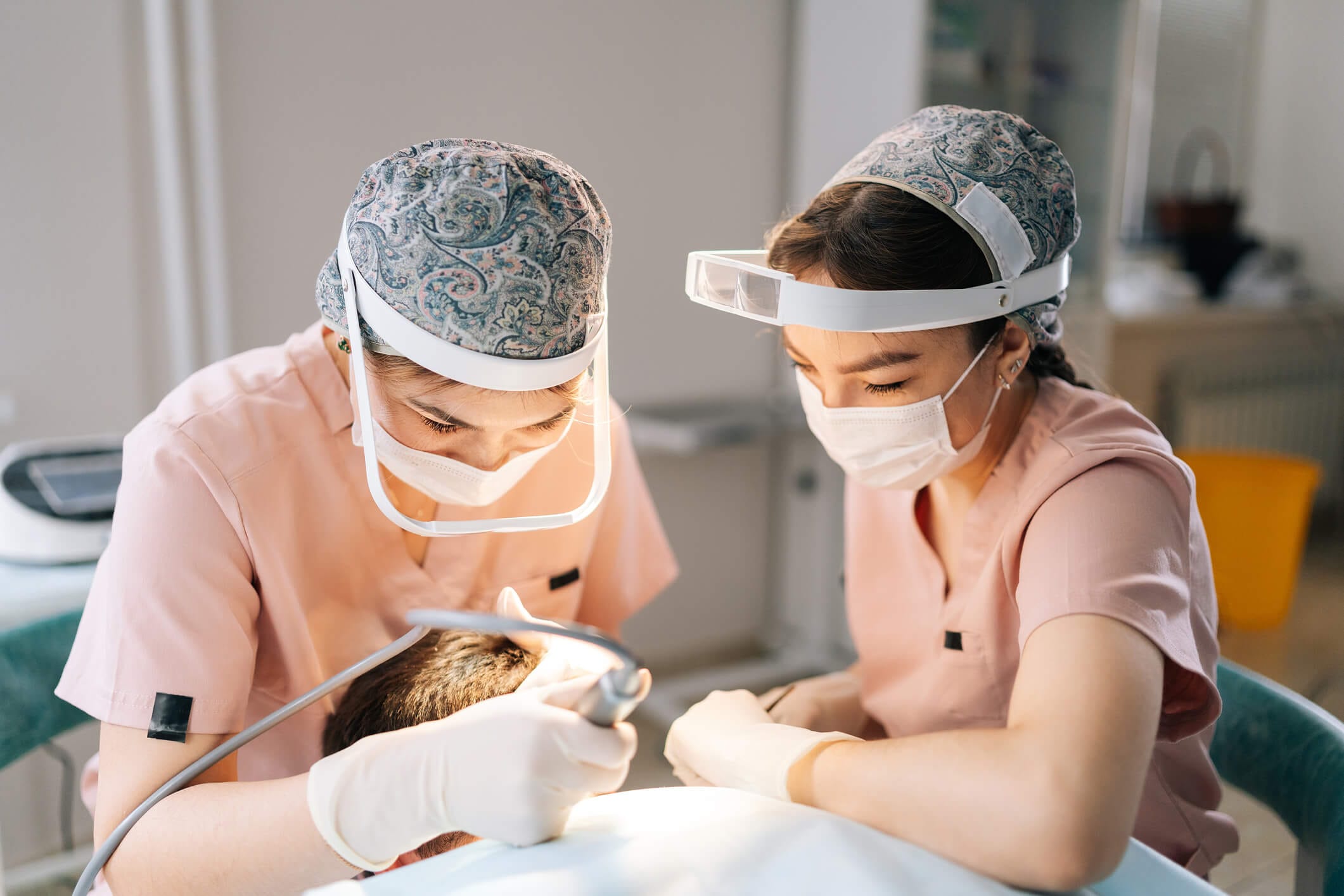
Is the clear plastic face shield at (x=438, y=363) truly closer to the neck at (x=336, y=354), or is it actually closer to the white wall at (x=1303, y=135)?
the neck at (x=336, y=354)

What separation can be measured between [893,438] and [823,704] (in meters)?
0.38

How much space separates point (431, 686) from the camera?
3.17ft

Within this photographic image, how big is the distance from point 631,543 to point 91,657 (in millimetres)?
686

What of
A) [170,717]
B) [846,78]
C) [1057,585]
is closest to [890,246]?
[1057,585]

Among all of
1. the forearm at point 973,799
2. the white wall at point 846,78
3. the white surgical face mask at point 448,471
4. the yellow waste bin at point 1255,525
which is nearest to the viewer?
the forearm at point 973,799

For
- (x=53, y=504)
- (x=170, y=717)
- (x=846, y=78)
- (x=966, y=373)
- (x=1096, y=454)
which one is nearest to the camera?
(x=170, y=717)

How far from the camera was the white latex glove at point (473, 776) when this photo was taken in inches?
30.2

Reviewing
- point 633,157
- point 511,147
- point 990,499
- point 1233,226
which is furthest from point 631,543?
point 1233,226

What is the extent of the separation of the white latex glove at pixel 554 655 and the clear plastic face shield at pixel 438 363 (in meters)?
0.11

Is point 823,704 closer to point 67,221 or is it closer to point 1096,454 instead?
point 1096,454

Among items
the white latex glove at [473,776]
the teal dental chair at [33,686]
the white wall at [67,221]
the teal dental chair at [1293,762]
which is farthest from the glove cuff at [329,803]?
the white wall at [67,221]

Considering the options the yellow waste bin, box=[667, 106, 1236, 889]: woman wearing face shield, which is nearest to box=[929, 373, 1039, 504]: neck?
box=[667, 106, 1236, 889]: woman wearing face shield

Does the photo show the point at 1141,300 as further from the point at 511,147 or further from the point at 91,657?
the point at 91,657

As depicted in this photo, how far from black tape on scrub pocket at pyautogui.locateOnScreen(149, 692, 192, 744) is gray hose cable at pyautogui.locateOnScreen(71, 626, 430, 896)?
0.03 metres
